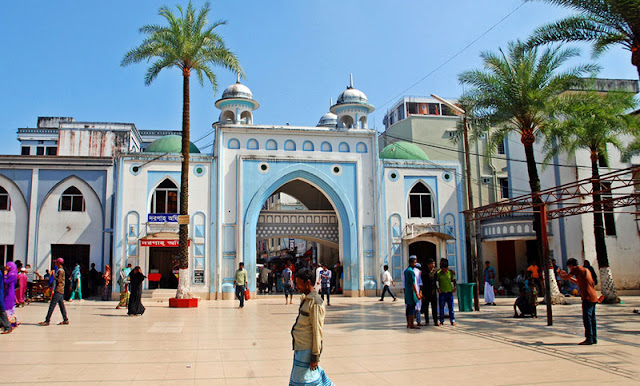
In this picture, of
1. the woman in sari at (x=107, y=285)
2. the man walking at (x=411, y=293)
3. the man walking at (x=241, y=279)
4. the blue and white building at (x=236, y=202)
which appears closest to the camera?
the man walking at (x=411, y=293)

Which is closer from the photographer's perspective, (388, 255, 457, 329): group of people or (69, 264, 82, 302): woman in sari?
(388, 255, 457, 329): group of people

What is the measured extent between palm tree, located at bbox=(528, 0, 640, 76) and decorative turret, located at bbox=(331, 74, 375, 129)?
1169 cm

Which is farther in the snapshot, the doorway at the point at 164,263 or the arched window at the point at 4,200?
the doorway at the point at 164,263

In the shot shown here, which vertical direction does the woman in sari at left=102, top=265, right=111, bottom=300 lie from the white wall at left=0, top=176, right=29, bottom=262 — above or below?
below

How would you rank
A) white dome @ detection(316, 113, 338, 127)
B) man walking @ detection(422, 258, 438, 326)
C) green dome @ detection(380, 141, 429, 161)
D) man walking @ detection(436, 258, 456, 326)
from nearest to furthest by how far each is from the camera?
man walking @ detection(436, 258, 456, 326) → man walking @ detection(422, 258, 438, 326) → green dome @ detection(380, 141, 429, 161) → white dome @ detection(316, 113, 338, 127)

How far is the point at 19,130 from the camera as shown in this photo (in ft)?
132

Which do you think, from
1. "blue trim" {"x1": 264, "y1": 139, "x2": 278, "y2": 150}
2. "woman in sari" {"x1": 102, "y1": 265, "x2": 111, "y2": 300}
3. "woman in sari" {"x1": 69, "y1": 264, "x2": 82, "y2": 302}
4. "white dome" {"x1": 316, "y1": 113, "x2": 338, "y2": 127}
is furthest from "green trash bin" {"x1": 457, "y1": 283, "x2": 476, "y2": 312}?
"white dome" {"x1": 316, "y1": 113, "x2": 338, "y2": 127}

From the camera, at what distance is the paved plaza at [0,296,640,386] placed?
703 centimetres

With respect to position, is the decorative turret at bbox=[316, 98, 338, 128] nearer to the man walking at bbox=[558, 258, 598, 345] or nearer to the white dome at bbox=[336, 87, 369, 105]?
the white dome at bbox=[336, 87, 369, 105]

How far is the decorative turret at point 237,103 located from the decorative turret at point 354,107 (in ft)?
14.3

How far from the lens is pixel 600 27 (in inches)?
575

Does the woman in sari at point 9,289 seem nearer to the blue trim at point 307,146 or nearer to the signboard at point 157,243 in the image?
the signboard at point 157,243

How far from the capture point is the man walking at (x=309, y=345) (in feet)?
16.3

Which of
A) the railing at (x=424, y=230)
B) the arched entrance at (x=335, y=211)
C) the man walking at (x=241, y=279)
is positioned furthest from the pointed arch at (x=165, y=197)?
the railing at (x=424, y=230)
